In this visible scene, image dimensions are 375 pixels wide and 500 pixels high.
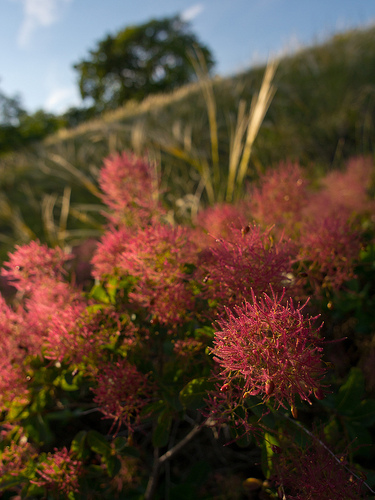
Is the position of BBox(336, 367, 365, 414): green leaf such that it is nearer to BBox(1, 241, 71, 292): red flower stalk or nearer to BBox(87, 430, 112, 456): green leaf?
BBox(87, 430, 112, 456): green leaf

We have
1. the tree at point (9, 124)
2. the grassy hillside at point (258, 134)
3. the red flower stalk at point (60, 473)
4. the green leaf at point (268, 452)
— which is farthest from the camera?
the tree at point (9, 124)

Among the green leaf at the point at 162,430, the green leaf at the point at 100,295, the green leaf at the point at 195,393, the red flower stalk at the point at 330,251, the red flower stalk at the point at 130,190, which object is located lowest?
the green leaf at the point at 162,430

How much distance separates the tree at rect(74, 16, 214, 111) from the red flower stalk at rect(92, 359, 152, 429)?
87.6 feet

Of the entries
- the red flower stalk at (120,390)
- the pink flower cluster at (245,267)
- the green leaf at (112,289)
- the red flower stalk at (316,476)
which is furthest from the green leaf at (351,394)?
the green leaf at (112,289)

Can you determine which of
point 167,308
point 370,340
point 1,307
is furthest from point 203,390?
point 370,340

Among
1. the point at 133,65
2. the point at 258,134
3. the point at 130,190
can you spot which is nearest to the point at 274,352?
the point at 130,190

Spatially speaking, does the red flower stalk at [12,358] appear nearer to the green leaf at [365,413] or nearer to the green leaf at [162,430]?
the green leaf at [162,430]

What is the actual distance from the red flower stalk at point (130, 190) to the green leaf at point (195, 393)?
0.48 metres

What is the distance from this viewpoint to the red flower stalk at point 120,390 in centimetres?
71

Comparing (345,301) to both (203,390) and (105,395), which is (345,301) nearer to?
(203,390)

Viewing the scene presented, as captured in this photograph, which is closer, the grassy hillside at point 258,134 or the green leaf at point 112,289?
the green leaf at point 112,289

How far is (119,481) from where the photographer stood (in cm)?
111

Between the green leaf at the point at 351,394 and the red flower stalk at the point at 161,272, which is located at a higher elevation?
the red flower stalk at the point at 161,272

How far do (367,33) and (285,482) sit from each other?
10372 millimetres
